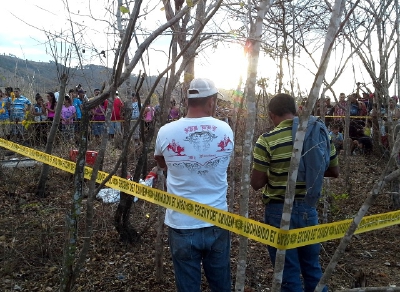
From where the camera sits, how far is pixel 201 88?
2637 mm

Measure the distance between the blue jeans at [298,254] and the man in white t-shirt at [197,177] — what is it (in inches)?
19.9

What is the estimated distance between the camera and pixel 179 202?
2.62 metres

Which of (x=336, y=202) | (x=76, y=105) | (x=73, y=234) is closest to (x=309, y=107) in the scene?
(x=73, y=234)

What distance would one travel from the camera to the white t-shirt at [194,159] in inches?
101

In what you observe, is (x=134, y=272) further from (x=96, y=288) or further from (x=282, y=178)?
(x=282, y=178)

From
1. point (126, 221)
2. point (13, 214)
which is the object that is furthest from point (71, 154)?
point (126, 221)

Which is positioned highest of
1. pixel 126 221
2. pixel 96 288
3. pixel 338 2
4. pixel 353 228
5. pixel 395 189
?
pixel 338 2

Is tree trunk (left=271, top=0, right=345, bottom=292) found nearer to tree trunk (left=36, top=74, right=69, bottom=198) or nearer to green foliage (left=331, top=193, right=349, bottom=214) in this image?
green foliage (left=331, top=193, right=349, bottom=214)

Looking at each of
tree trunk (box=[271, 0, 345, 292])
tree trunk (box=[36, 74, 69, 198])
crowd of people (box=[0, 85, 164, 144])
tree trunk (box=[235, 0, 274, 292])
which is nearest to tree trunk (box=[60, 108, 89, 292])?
tree trunk (box=[235, 0, 274, 292])

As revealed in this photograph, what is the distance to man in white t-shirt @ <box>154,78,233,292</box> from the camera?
8.39 feet

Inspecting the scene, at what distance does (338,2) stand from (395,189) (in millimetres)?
4810

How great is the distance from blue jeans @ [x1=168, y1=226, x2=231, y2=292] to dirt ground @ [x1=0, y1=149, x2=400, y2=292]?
1356mm

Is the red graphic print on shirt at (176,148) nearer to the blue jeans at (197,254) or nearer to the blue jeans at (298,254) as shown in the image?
the blue jeans at (197,254)

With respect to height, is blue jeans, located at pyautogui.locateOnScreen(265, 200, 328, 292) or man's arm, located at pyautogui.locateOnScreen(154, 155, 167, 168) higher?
man's arm, located at pyautogui.locateOnScreen(154, 155, 167, 168)
